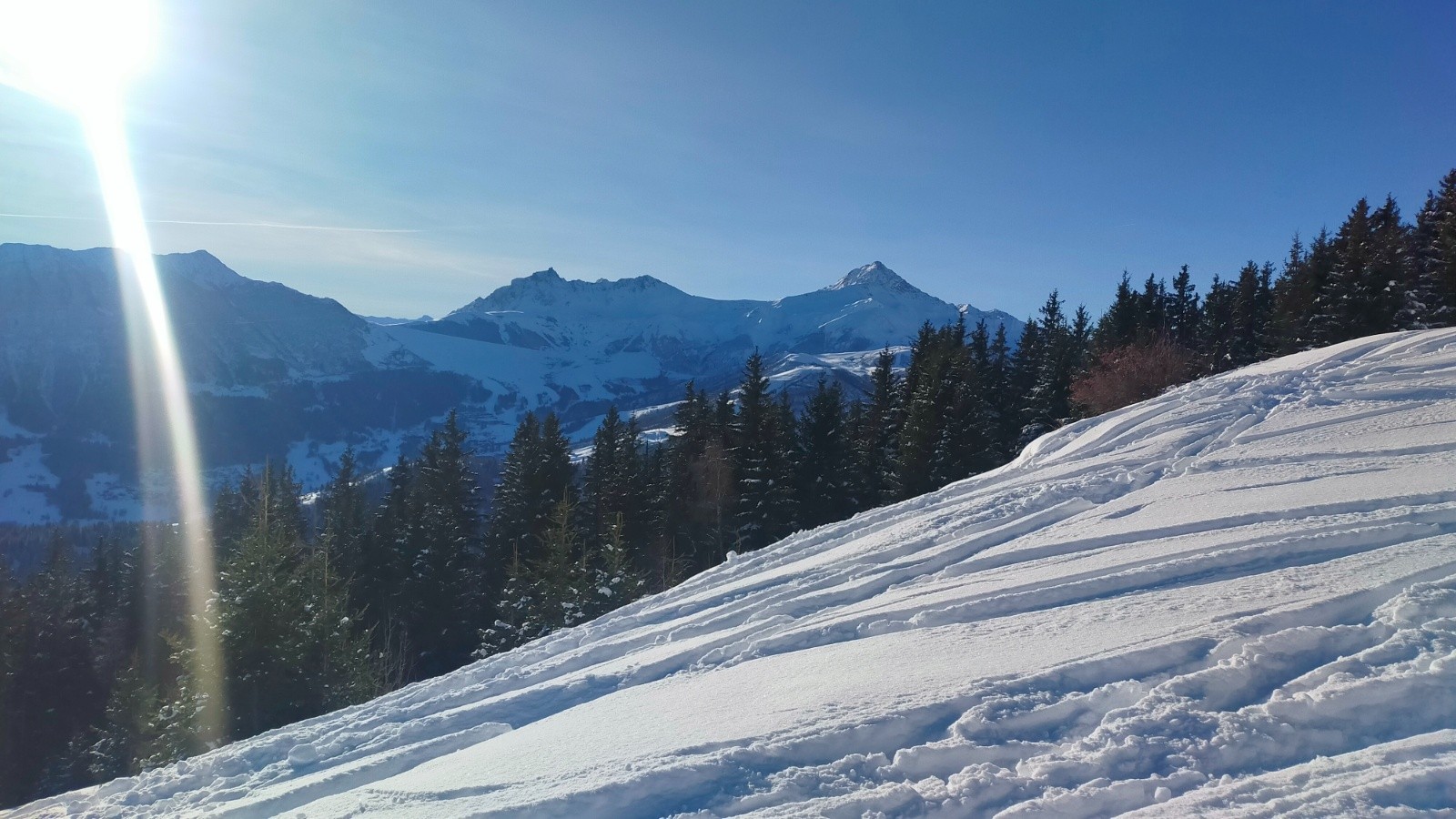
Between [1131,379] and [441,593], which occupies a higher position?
[1131,379]

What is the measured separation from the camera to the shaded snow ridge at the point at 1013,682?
404 cm

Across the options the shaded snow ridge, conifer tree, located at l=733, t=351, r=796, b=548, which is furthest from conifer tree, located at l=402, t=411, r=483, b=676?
the shaded snow ridge

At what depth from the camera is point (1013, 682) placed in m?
4.97

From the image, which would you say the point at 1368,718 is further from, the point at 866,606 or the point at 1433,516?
the point at 866,606

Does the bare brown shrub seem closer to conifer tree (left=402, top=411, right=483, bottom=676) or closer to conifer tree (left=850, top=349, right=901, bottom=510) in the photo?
conifer tree (left=850, top=349, right=901, bottom=510)

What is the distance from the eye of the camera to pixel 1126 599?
6109mm

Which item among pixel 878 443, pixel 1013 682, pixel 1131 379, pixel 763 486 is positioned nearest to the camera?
pixel 1013 682

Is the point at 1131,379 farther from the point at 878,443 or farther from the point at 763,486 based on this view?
the point at 763,486

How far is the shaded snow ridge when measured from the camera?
404cm

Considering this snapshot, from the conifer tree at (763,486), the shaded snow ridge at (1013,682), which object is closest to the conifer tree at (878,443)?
the conifer tree at (763,486)

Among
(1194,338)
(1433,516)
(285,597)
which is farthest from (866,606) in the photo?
(1194,338)

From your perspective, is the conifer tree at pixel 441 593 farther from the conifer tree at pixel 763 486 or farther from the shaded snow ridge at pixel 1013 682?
the shaded snow ridge at pixel 1013 682

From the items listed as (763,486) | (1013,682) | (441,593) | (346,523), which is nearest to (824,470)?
(763,486)

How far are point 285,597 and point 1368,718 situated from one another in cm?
1960
